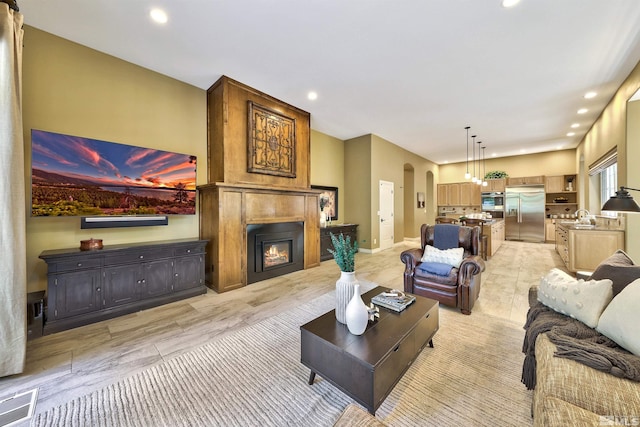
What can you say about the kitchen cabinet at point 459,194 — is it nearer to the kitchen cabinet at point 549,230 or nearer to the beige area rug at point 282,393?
the kitchen cabinet at point 549,230

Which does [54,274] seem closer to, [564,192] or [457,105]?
[457,105]

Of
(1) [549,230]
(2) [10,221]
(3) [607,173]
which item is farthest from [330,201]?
(1) [549,230]

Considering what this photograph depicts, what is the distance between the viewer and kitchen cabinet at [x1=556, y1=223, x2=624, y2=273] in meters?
3.82

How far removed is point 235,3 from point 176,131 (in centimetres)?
220

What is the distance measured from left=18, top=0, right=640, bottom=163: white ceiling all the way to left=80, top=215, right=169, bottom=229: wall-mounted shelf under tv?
7.28 feet

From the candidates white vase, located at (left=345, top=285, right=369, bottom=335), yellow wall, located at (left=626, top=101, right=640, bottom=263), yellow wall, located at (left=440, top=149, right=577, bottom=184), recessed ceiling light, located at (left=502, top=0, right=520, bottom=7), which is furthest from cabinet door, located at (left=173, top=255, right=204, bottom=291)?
yellow wall, located at (left=440, top=149, right=577, bottom=184)

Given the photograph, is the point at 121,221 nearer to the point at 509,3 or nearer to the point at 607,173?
the point at 509,3

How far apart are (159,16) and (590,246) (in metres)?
7.20

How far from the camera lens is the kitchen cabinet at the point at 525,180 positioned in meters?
8.22

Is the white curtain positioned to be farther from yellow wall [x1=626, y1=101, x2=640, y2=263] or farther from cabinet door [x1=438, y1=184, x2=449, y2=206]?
cabinet door [x1=438, y1=184, x2=449, y2=206]

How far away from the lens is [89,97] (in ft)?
9.94

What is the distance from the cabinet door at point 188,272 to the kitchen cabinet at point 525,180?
34.4 feet

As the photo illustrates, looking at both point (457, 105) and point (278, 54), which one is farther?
point (457, 105)

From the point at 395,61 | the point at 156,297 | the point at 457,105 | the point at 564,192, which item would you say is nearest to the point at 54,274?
the point at 156,297
